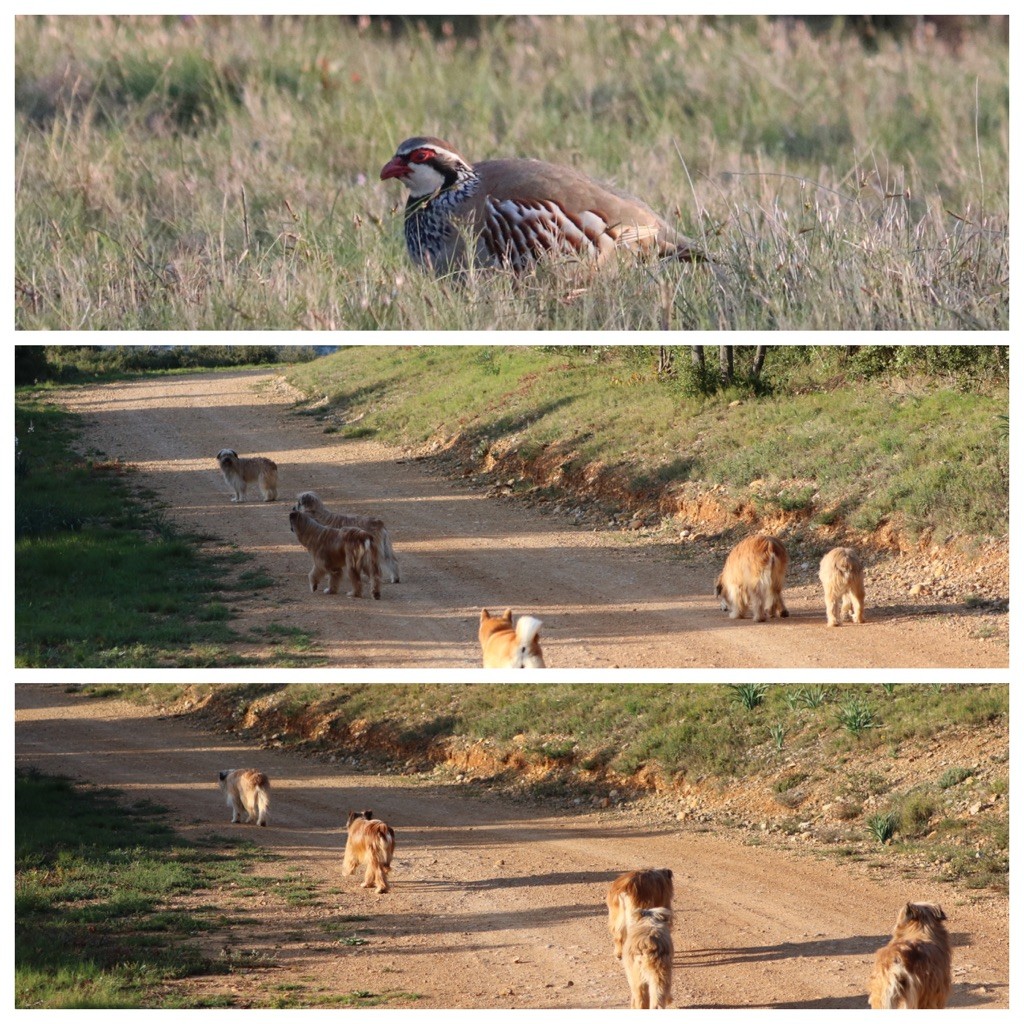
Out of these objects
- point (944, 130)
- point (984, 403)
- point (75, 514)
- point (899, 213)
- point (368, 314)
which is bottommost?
point (75, 514)

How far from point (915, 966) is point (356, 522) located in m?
4.20

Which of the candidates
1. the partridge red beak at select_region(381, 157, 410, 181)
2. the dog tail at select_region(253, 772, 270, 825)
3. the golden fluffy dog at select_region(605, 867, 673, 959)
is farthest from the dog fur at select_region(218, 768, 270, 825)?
the partridge red beak at select_region(381, 157, 410, 181)

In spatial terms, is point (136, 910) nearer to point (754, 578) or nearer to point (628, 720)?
point (628, 720)

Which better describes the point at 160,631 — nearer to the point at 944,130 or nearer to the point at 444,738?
the point at 444,738

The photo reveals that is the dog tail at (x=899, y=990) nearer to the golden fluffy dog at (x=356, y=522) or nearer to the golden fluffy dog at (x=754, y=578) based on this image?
the golden fluffy dog at (x=754, y=578)

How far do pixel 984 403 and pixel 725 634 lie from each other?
2091 mm

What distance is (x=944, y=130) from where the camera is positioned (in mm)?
16375

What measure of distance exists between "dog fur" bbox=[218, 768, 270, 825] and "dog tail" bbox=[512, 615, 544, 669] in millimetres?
8210

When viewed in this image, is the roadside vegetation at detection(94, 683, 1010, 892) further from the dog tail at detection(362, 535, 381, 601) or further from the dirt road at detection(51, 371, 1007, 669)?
the dog tail at detection(362, 535, 381, 601)

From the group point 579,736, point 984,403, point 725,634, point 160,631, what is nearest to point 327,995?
point 160,631

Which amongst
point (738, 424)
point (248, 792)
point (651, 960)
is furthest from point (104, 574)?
point (248, 792)

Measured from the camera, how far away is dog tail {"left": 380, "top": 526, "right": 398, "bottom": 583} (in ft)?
27.1

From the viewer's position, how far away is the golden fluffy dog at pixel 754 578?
25.9 feet

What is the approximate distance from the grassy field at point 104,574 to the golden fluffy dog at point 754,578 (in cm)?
232
